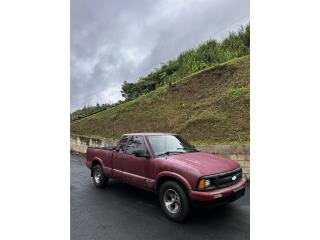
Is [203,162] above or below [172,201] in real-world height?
above

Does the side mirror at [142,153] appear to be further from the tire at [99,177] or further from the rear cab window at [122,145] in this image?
the tire at [99,177]

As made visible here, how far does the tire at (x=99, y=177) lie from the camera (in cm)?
602

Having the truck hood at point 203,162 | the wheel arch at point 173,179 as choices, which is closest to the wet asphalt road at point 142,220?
the wheel arch at point 173,179

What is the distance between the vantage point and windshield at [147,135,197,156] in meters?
4.77

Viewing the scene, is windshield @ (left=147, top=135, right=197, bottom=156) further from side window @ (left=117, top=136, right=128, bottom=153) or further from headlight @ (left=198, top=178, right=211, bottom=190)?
headlight @ (left=198, top=178, right=211, bottom=190)

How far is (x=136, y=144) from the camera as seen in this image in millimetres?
5191

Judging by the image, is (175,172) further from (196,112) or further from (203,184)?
(196,112)

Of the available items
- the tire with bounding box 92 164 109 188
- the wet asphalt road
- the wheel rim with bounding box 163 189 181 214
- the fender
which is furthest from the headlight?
the tire with bounding box 92 164 109 188

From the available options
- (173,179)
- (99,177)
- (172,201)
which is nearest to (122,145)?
(99,177)

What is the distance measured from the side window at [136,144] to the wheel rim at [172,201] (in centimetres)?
105

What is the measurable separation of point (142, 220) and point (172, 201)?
571 millimetres
